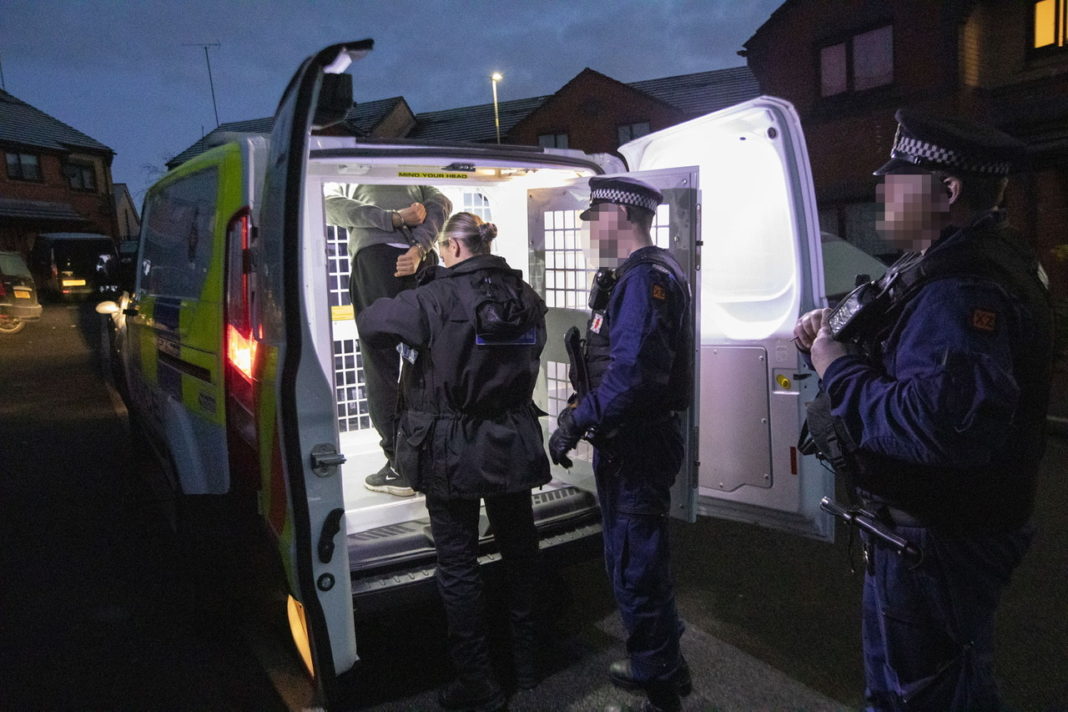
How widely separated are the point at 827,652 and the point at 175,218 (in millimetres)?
3778

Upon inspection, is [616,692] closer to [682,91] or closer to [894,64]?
[894,64]

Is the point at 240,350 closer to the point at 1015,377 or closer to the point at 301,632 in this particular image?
the point at 301,632

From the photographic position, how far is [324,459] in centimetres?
228

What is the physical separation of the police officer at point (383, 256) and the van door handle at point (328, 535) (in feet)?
6.22

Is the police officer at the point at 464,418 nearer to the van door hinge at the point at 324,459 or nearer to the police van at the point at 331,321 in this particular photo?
the police van at the point at 331,321

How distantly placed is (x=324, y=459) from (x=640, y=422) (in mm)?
1158

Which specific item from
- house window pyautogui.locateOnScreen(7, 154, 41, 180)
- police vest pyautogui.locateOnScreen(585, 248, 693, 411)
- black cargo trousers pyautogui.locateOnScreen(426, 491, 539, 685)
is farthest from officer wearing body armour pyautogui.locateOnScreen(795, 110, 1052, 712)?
house window pyautogui.locateOnScreen(7, 154, 41, 180)

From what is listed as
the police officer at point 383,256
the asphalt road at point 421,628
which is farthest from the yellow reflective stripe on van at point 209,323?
the police officer at point 383,256

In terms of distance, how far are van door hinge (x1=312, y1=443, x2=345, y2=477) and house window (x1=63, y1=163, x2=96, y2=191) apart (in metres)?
37.7

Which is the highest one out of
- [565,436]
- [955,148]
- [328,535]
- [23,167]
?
[23,167]

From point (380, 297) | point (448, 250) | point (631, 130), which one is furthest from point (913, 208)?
point (631, 130)

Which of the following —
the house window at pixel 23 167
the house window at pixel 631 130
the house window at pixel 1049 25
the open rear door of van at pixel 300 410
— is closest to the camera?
the open rear door of van at pixel 300 410

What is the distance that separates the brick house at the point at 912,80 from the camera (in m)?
12.5

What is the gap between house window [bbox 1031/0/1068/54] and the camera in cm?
1253
